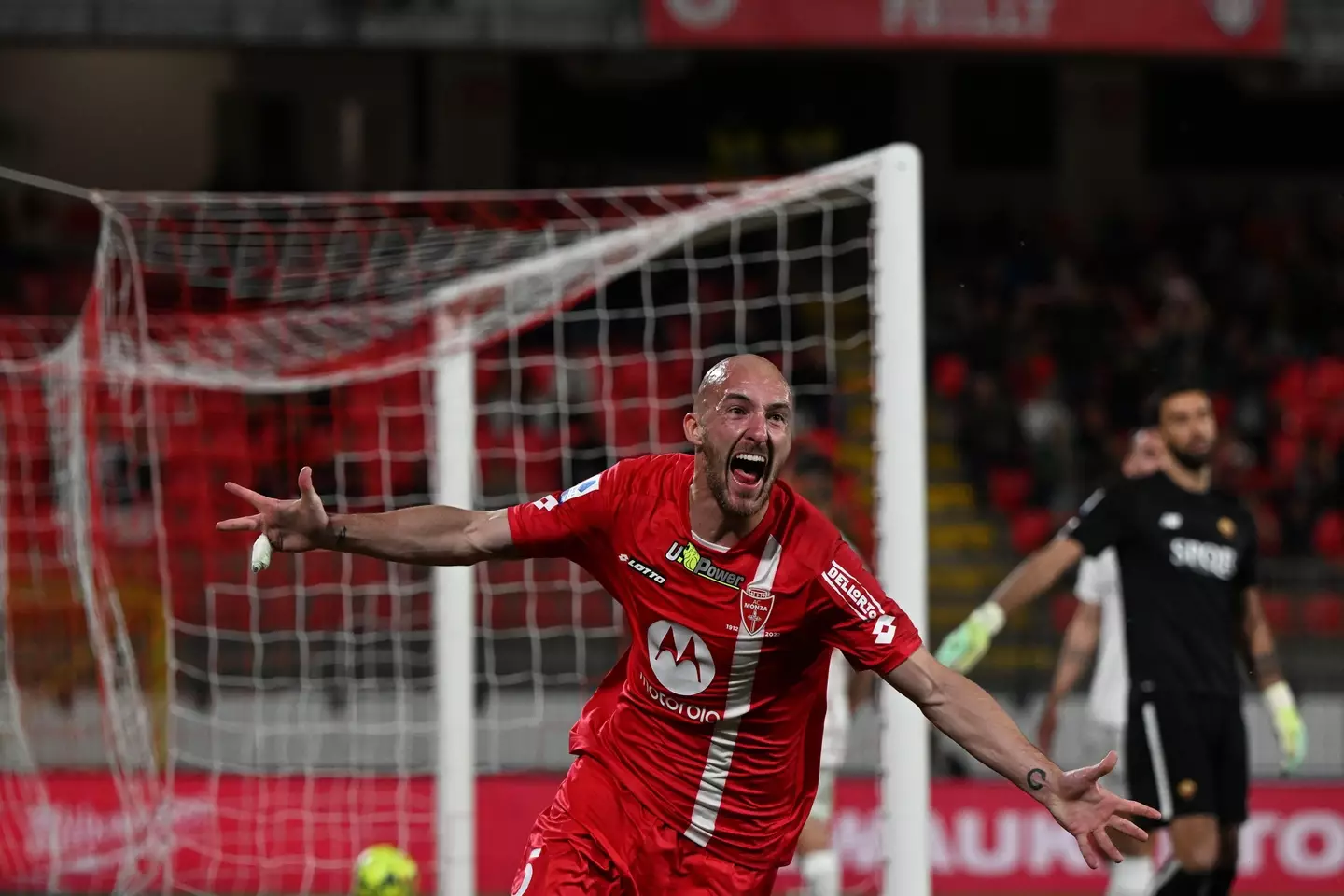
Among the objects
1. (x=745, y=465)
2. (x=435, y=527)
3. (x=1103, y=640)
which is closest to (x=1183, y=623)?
(x=1103, y=640)

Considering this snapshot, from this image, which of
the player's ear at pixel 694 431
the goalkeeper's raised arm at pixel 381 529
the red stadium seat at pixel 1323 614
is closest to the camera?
the goalkeeper's raised arm at pixel 381 529

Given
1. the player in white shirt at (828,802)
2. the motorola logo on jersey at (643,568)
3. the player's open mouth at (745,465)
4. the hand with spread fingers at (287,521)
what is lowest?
the player in white shirt at (828,802)

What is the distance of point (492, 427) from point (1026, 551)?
152 inches

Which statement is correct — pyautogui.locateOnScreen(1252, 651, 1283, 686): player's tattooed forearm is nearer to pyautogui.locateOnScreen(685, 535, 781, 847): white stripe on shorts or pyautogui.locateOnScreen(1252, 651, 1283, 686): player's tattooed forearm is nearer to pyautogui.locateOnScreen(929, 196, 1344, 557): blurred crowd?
pyautogui.locateOnScreen(685, 535, 781, 847): white stripe on shorts

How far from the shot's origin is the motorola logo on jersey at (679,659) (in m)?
4.33

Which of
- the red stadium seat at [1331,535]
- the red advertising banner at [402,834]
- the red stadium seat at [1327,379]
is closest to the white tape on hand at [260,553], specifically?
the red advertising banner at [402,834]

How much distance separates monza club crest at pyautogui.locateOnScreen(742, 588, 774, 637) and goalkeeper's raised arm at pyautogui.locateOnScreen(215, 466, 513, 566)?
0.56 meters

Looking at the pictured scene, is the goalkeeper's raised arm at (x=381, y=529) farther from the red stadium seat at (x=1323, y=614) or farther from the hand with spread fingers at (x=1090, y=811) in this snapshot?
the red stadium seat at (x=1323, y=614)

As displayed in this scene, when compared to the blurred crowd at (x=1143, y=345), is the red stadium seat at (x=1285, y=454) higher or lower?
lower

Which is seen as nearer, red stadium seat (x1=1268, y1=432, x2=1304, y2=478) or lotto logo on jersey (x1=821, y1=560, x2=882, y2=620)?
lotto logo on jersey (x1=821, y1=560, x2=882, y2=620)

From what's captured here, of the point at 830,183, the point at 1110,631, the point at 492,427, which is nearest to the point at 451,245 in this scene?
the point at 830,183

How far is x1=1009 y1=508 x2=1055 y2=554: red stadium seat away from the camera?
1289 cm

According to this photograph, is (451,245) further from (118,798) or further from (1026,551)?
(1026,551)

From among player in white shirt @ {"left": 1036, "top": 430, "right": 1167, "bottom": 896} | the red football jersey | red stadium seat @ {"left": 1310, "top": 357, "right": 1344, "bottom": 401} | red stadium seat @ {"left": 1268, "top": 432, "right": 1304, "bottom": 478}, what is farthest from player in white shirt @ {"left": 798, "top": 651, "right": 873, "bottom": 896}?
red stadium seat @ {"left": 1310, "top": 357, "right": 1344, "bottom": 401}
